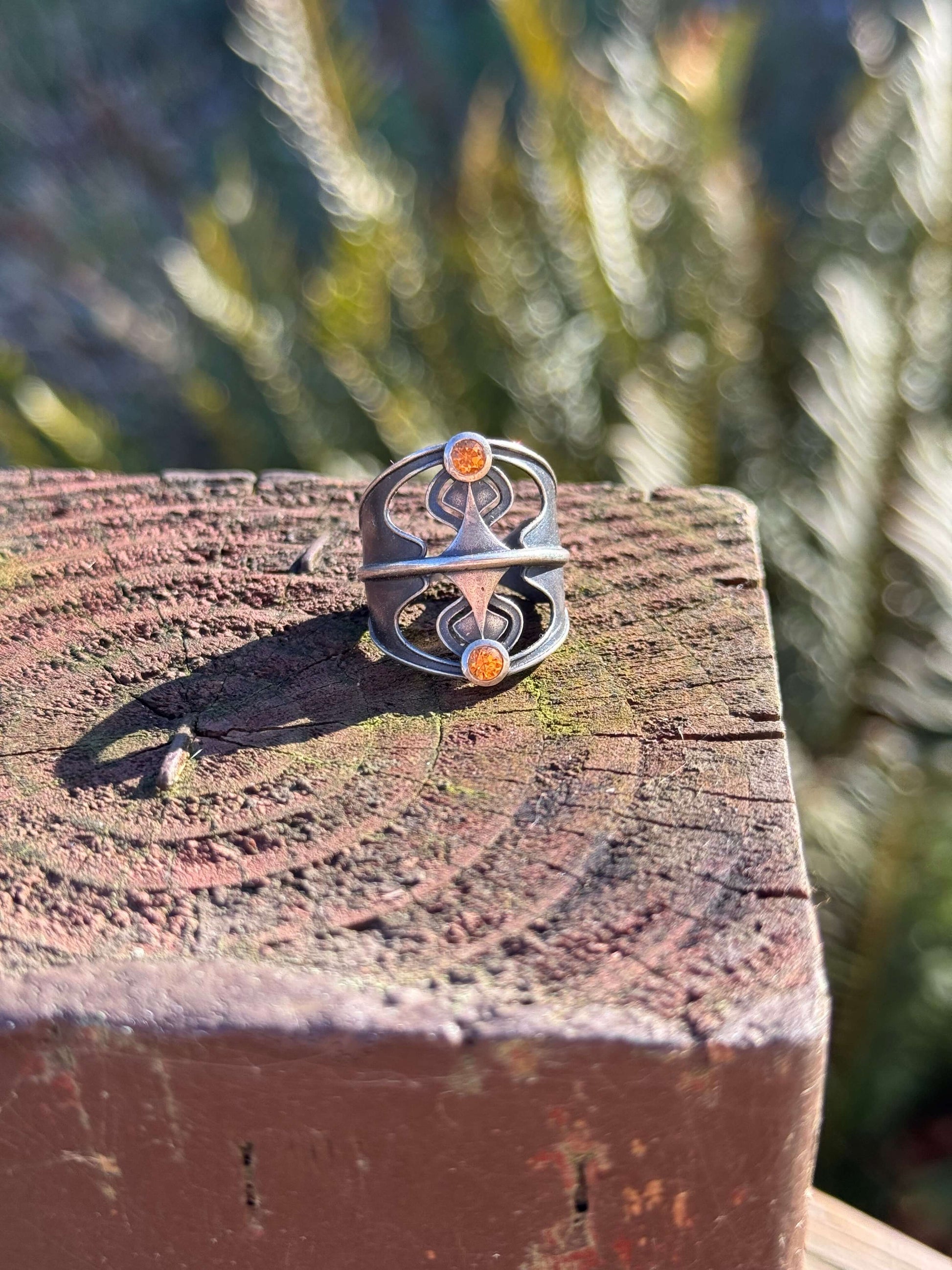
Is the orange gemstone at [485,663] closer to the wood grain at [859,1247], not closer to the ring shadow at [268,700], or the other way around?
the ring shadow at [268,700]

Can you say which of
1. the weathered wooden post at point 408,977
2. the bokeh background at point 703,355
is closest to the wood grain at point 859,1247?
the weathered wooden post at point 408,977

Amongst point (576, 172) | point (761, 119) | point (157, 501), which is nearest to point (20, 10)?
point (761, 119)

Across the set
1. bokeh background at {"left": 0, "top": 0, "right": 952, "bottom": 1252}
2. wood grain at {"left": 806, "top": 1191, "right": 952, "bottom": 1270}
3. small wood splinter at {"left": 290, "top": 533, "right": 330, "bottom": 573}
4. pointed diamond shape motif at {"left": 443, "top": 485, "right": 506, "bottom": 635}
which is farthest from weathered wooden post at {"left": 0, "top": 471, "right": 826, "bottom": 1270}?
bokeh background at {"left": 0, "top": 0, "right": 952, "bottom": 1252}

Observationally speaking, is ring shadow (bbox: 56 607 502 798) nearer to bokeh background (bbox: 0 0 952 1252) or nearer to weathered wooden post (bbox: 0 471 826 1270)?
weathered wooden post (bbox: 0 471 826 1270)

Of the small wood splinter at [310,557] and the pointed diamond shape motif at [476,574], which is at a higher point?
the small wood splinter at [310,557]

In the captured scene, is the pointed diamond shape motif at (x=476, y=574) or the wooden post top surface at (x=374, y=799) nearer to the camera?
the wooden post top surface at (x=374, y=799)

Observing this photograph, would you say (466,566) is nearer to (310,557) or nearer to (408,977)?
(310,557)
